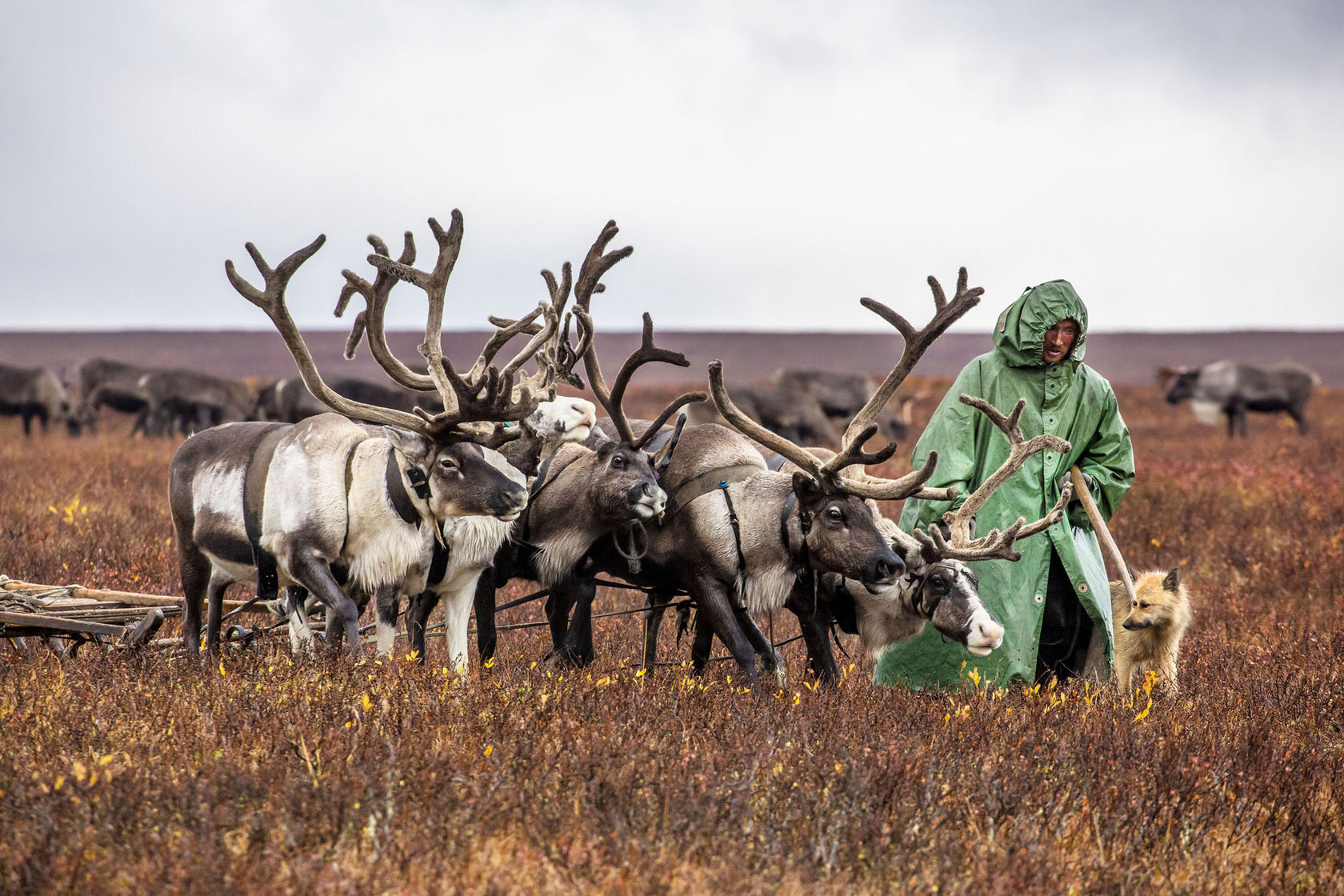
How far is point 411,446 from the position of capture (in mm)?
5516

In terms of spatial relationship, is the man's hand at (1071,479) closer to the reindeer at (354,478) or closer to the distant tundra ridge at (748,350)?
the reindeer at (354,478)

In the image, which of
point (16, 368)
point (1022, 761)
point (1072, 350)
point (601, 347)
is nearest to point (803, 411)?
point (16, 368)

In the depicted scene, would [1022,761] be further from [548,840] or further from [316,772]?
[316,772]

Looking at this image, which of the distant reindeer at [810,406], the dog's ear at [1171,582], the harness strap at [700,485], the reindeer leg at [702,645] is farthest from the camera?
the distant reindeer at [810,406]

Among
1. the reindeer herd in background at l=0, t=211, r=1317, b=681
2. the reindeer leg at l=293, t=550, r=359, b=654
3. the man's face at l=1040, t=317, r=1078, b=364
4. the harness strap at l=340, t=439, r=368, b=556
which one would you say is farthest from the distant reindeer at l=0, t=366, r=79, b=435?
the man's face at l=1040, t=317, r=1078, b=364

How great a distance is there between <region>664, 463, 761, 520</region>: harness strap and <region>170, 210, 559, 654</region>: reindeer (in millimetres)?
746

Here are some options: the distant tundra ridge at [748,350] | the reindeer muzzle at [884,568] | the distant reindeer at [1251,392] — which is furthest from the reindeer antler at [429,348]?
the distant tundra ridge at [748,350]

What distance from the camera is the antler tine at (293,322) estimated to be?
18.3 feet

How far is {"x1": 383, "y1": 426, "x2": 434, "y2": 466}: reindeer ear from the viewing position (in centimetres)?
550

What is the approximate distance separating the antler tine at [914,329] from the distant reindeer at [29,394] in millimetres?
23814

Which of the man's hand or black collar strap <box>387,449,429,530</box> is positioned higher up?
the man's hand

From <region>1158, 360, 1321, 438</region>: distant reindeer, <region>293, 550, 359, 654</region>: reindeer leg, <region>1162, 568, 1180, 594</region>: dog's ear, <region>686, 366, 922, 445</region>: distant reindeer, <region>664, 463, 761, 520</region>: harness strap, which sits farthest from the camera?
<region>1158, 360, 1321, 438</region>: distant reindeer

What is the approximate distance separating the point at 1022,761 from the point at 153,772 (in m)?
2.74

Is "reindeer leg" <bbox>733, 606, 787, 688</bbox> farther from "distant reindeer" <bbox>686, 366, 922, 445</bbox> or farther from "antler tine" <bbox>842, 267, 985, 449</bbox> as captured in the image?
"distant reindeer" <bbox>686, 366, 922, 445</bbox>
